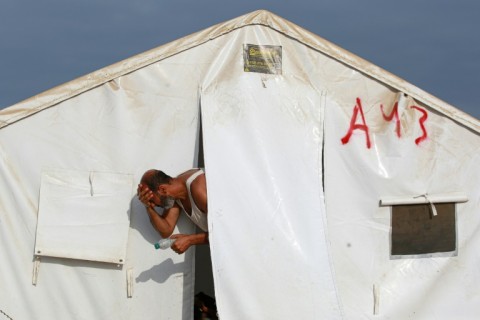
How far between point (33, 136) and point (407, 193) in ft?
8.54

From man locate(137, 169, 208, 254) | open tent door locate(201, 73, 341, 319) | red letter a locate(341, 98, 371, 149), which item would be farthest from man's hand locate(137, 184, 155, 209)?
red letter a locate(341, 98, 371, 149)

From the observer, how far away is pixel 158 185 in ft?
18.5

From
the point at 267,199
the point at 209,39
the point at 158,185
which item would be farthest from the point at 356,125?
the point at 158,185

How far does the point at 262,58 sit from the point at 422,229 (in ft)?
5.50

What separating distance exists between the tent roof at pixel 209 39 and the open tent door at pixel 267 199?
1.07 ft

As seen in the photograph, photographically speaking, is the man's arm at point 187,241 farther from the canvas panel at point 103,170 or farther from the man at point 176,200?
the canvas panel at point 103,170

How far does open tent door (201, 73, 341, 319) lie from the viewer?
214 inches

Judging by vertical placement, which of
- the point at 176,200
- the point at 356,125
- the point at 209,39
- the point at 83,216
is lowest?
the point at 83,216

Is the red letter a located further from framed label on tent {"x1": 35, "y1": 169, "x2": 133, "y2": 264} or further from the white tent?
framed label on tent {"x1": 35, "y1": 169, "x2": 133, "y2": 264}

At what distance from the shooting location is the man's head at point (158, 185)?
5.63m

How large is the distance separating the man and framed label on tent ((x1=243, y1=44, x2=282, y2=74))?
84 centimetres

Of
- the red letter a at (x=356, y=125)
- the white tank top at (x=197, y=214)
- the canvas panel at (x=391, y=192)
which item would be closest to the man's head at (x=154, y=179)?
the white tank top at (x=197, y=214)

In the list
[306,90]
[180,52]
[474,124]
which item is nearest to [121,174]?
[180,52]

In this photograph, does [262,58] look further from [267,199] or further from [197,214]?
[197,214]
